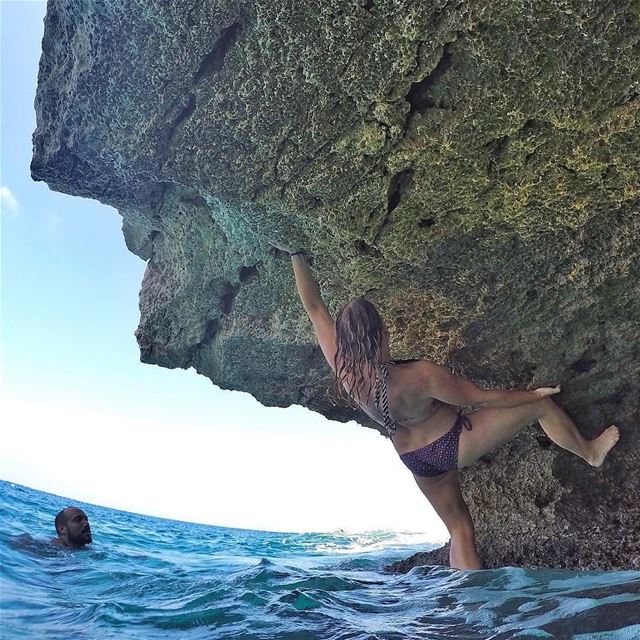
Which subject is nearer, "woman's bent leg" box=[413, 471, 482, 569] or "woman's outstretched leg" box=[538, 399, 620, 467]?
"woman's outstretched leg" box=[538, 399, 620, 467]

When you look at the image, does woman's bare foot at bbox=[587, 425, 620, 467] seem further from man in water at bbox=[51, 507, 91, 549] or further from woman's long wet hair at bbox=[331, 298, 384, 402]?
man in water at bbox=[51, 507, 91, 549]

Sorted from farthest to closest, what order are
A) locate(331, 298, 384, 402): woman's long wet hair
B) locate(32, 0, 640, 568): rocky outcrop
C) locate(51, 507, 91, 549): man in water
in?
locate(51, 507, 91, 549): man in water → locate(331, 298, 384, 402): woman's long wet hair → locate(32, 0, 640, 568): rocky outcrop

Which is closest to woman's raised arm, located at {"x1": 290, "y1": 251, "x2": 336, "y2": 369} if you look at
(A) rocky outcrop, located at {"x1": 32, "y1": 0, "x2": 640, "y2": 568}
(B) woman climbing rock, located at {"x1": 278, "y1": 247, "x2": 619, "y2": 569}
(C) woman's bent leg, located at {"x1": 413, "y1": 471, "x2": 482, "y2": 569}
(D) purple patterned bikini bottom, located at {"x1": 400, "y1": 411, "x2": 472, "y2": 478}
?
(B) woman climbing rock, located at {"x1": 278, "y1": 247, "x2": 619, "y2": 569}

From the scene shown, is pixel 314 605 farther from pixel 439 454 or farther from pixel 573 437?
pixel 573 437

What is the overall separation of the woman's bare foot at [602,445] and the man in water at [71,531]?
516 cm

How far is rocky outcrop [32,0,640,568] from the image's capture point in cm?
321

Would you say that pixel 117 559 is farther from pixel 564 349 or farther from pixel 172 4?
pixel 172 4

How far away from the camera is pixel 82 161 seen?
4.39 metres

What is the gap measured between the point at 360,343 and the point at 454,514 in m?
1.71

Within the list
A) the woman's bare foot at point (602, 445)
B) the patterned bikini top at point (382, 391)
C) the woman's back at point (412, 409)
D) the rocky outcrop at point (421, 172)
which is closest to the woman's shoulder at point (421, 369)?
the woman's back at point (412, 409)

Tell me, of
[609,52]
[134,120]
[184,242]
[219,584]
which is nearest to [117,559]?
[219,584]

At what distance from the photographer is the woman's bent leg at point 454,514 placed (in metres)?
4.40

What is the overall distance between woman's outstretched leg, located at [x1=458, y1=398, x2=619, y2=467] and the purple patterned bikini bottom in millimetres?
44

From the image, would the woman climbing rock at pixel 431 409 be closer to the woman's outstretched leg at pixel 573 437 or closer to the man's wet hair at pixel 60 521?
the woman's outstretched leg at pixel 573 437
